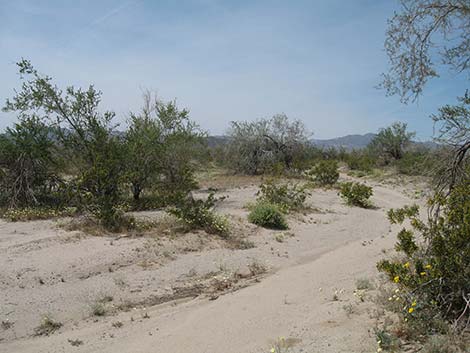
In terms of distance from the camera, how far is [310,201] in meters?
16.5

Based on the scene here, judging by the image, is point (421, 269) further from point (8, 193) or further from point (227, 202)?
point (8, 193)

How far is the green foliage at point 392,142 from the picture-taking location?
3353 centimetres

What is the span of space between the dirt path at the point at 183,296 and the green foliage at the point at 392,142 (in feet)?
81.5

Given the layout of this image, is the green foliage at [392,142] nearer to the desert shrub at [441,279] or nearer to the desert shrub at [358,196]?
the desert shrub at [358,196]

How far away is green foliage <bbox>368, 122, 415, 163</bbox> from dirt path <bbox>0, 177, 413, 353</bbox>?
24830mm

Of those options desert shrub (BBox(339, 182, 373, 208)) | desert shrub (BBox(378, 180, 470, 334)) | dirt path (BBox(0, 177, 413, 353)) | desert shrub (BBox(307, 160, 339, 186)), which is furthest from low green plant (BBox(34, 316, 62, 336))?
desert shrub (BBox(307, 160, 339, 186))

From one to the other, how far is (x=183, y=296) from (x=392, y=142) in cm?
3130

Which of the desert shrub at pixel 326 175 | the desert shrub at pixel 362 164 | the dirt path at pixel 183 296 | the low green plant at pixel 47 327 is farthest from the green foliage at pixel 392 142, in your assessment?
the low green plant at pixel 47 327

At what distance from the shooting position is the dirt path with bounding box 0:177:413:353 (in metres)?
4.74

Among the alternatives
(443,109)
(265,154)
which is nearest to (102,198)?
(443,109)

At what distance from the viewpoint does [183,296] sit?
6496 millimetres

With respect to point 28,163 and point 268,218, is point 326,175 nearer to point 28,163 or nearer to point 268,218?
point 268,218

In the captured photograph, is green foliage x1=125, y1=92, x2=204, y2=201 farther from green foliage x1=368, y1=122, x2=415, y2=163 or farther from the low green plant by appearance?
green foliage x1=368, y1=122, x2=415, y2=163

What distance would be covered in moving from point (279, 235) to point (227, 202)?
222 inches
